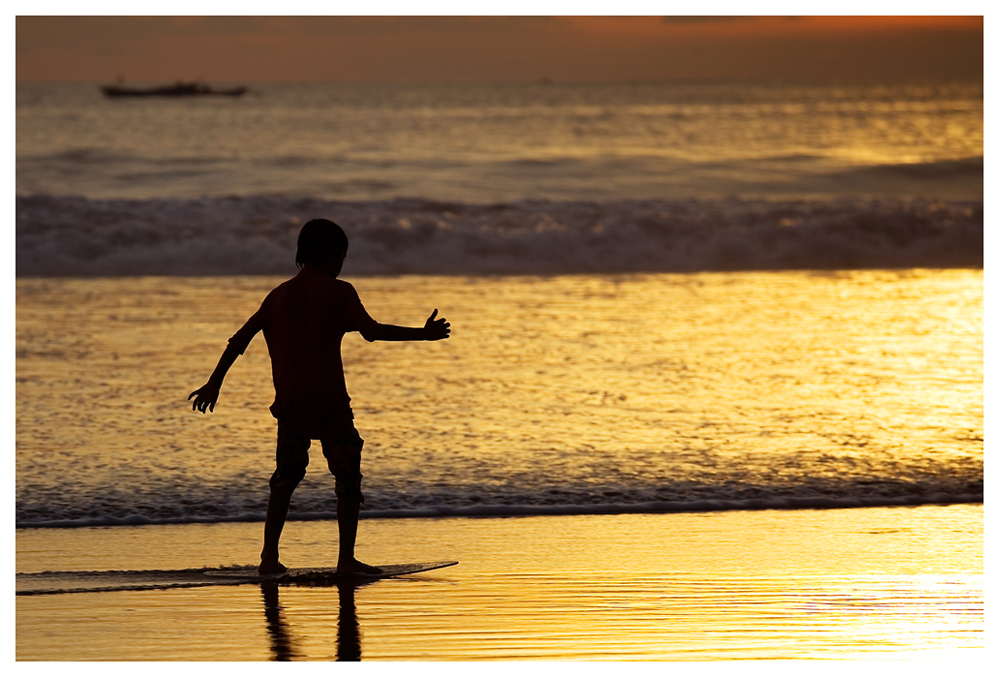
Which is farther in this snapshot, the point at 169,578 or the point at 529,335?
the point at 529,335

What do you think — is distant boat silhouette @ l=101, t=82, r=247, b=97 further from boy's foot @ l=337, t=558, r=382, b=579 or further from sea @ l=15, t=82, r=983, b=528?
boy's foot @ l=337, t=558, r=382, b=579

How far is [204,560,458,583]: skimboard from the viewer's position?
4.54 m

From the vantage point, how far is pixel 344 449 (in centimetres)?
445

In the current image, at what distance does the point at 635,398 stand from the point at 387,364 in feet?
6.98

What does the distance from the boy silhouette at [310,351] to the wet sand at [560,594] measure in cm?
53

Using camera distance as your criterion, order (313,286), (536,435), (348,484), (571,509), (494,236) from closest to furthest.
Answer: (313,286)
(348,484)
(571,509)
(536,435)
(494,236)

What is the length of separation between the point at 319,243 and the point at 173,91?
196 ft

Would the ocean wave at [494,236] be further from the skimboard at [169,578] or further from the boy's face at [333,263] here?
the boy's face at [333,263]

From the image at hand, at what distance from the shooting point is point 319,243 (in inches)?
172

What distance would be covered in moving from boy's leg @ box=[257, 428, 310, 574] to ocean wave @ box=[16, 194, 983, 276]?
11.1 m

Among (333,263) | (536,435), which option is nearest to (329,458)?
(333,263)

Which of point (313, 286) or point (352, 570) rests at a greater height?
point (313, 286)

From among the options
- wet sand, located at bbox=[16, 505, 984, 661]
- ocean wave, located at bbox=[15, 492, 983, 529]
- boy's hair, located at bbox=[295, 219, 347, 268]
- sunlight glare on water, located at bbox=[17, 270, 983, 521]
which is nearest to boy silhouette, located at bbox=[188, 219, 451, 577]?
boy's hair, located at bbox=[295, 219, 347, 268]

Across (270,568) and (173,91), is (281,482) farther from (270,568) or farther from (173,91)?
(173,91)
